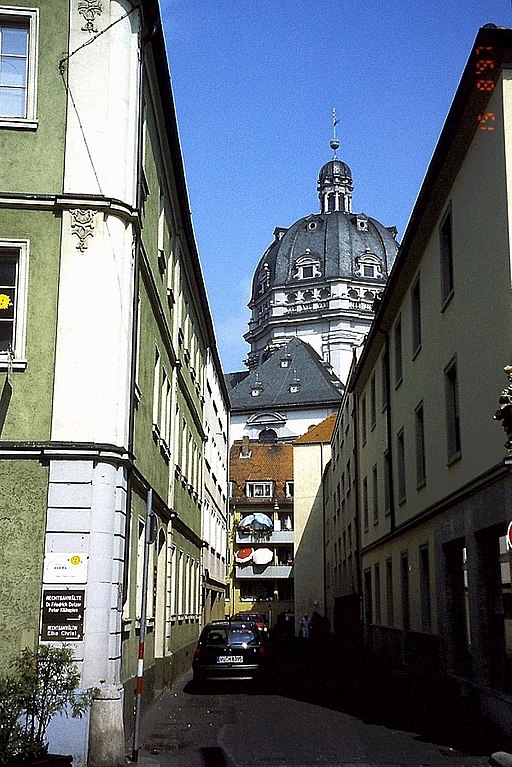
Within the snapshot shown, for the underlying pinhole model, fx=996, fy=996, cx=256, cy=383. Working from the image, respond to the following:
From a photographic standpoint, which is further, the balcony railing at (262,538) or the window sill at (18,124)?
the balcony railing at (262,538)

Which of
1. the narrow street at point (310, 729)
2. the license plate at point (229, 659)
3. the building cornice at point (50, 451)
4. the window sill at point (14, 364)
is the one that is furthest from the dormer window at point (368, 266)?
the building cornice at point (50, 451)

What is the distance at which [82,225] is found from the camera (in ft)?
42.2

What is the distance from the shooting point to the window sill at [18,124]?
13055mm

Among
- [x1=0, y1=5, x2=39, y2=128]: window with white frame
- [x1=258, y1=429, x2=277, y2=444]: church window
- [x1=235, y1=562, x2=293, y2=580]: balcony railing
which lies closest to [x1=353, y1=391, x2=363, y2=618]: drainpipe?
[x1=0, y1=5, x2=39, y2=128]: window with white frame

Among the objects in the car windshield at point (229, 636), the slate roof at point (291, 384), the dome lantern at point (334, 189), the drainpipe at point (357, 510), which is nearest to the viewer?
the car windshield at point (229, 636)

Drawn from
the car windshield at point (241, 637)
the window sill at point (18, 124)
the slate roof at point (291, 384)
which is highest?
the slate roof at point (291, 384)

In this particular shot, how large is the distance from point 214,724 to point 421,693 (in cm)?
571

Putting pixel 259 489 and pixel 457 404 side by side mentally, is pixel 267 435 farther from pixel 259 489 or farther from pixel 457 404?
A: pixel 457 404

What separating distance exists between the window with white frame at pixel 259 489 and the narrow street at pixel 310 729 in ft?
169

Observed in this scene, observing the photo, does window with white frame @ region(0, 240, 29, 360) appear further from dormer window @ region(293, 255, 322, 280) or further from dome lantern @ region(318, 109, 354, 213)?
dome lantern @ region(318, 109, 354, 213)

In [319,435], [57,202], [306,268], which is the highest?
[306,268]

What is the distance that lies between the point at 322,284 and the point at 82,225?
111 metres

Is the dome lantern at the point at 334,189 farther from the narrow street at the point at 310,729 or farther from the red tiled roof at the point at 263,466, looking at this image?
the narrow street at the point at 310,729

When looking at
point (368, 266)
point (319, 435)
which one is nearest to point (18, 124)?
point (319, 435)
